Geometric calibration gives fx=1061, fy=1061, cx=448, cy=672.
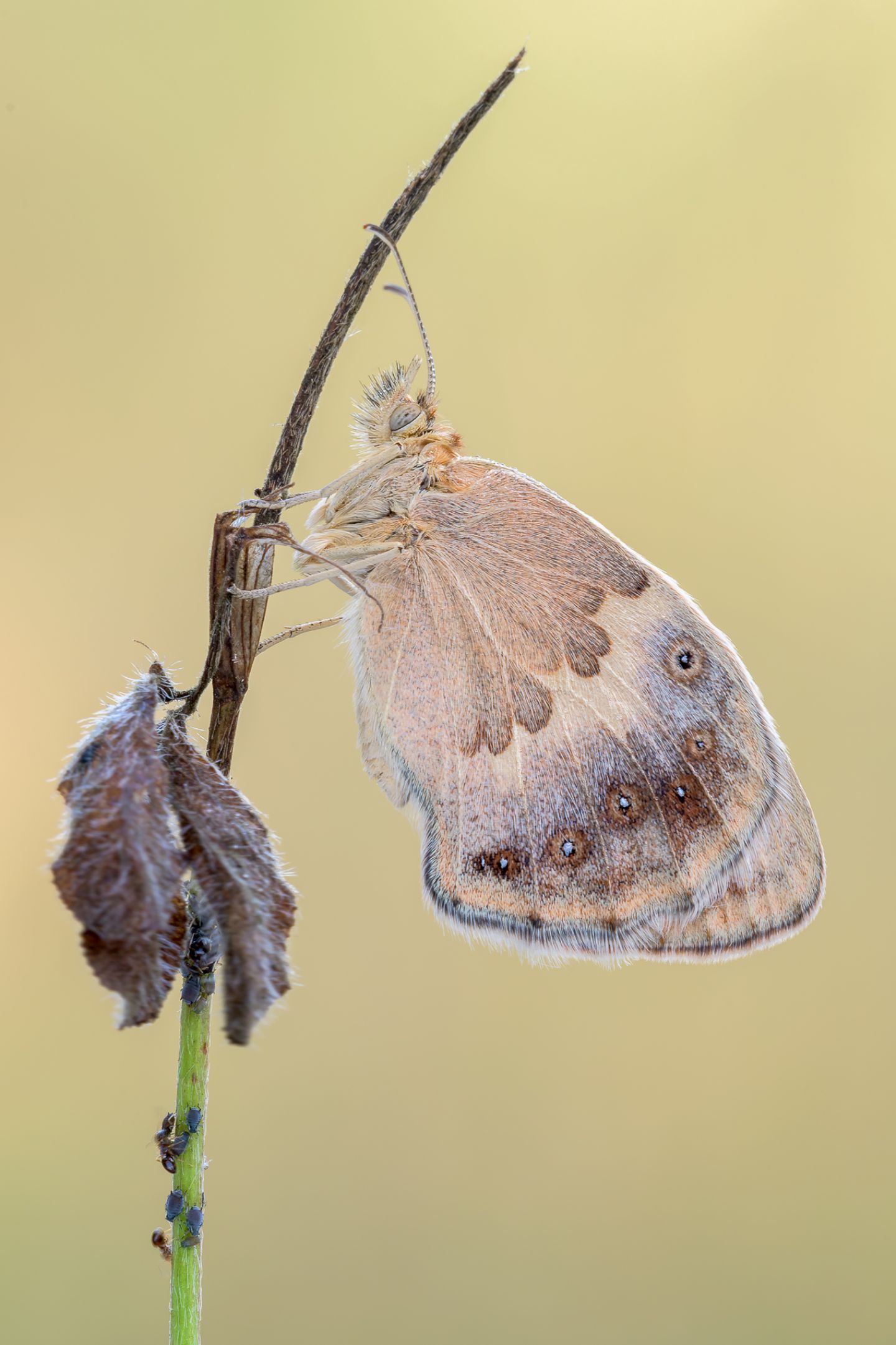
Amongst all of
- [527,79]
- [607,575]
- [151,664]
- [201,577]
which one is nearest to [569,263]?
[527,79]

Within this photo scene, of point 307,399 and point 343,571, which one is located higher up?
point 343,571

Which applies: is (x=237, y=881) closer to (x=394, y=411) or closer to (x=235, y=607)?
(x=235, y=607)

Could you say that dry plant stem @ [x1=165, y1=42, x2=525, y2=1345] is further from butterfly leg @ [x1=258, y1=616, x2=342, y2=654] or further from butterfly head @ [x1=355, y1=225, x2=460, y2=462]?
butterfly head @ [x1=355, y1=225, x2=460, y2=462]

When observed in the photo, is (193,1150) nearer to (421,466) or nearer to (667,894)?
(667,894)

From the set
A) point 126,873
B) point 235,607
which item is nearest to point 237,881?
point 126,873

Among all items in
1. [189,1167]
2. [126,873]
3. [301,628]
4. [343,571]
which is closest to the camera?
[126,873]

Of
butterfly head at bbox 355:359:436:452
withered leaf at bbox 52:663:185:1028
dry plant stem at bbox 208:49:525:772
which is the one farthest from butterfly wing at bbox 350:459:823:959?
withered leaf at bbox 52:663:185:1028

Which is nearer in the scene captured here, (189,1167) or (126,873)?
(126,873)
